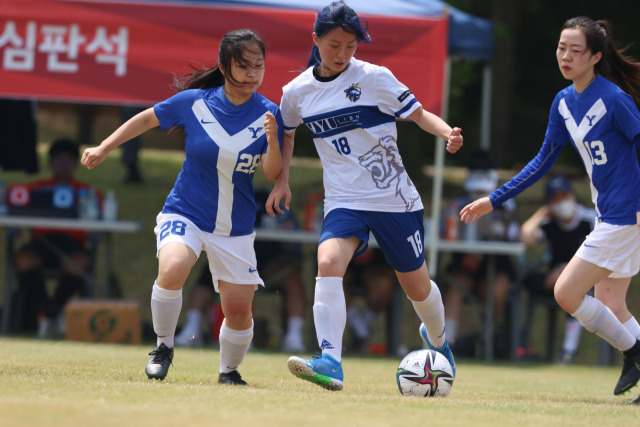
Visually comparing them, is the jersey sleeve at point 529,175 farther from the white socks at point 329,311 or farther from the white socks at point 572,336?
the white socks at point 572,336

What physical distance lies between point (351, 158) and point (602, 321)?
1.63 meters

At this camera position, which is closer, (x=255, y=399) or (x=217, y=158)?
(x=255, y=399)

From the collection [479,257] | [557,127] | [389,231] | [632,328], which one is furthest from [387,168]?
[479,257]

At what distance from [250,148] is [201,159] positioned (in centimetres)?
27

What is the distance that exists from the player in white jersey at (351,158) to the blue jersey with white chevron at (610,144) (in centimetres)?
79

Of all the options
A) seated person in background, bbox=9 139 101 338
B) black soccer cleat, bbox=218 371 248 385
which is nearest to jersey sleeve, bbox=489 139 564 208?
black soccer cleat, bbox=218 371 248 385

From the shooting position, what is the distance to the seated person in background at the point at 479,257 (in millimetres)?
9500

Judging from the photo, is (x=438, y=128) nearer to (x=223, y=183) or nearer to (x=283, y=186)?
(x=283, y=186)

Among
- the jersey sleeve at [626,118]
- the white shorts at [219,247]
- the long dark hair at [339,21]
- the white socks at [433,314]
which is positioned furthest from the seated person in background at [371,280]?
the long dark hair at [339,21]

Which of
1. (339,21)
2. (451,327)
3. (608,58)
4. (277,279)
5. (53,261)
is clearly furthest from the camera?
(53,261)

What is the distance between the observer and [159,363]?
16.9ft

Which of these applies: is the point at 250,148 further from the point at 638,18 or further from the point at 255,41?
the point at 638,18

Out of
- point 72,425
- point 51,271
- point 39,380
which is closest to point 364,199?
point 39,380

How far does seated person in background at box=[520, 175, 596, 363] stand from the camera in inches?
380
